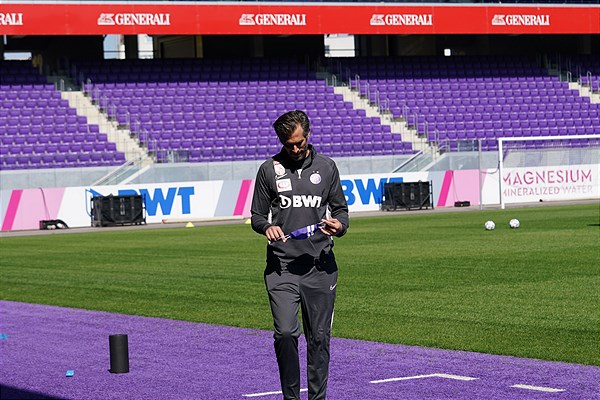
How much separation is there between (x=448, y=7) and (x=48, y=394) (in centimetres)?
4619

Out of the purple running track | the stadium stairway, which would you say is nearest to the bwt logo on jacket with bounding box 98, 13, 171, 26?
the stadium stairway

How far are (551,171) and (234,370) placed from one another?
3653 cm

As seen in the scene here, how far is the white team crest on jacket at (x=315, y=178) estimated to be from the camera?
8727mm

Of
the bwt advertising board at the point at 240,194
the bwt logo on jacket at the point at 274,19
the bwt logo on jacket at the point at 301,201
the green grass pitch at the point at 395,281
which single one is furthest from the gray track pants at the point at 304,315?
the bwt logo on jacket at the point at 274,19

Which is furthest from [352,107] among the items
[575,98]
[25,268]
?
[25,268]

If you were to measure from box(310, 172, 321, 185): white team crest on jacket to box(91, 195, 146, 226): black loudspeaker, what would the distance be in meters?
32.1

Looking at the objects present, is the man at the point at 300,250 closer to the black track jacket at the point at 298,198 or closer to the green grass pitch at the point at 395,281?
the black track jacket at the point at 298,198

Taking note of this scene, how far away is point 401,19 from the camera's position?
5322 centimetres

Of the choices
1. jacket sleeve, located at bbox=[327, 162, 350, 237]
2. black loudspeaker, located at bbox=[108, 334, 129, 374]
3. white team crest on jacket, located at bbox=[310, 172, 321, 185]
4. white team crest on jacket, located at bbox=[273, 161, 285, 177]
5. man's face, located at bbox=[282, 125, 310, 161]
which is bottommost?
black loudspeaker, located at bbox=[108, 334, 129, 374]

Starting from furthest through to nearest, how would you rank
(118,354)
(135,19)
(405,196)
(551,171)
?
(135,19)
(551,171)
(405,196)
(118,354)

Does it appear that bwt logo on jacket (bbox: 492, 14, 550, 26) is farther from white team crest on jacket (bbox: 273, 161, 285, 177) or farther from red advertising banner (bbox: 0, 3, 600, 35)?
white team crest on jacket (bbox: 273, 161, 285, 177)

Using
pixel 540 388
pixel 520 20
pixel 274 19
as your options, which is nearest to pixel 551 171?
pixel 520 20

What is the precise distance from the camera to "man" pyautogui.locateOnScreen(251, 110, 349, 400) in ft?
28.5

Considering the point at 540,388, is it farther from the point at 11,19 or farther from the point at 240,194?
the point at 11,19
